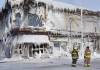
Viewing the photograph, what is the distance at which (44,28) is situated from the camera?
149 ft

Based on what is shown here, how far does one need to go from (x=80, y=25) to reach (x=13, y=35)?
10.8 meters

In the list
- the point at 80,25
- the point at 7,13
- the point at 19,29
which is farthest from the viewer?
the point at 80,25

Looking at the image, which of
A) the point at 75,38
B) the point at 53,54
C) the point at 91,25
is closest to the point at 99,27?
the point at 91,25

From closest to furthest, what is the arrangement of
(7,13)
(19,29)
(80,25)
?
(19,29)
(7,13)
(80,25)

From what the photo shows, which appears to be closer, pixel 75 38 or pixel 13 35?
pixel 13 35

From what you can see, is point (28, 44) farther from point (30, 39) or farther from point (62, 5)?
point (62, 5)

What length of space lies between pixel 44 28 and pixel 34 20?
1.71 meters

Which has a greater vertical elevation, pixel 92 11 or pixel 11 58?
pixel 92 11

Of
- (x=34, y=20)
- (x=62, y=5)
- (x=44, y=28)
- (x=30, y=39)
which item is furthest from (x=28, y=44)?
(x=62, y=5)

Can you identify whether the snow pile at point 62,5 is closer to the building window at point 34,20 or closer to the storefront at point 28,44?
the building window at point 34,20

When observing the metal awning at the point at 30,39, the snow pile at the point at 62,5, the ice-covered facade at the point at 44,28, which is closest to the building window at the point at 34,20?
the ice-covered facade at the point at 44,28

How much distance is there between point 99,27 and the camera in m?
52.7

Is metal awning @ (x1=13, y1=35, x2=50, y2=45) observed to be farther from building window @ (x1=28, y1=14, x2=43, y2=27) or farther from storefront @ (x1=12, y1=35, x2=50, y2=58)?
building window @ (x1=28, y1=14, x2=43, y2=27)

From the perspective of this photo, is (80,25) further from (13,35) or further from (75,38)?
(13,35)
